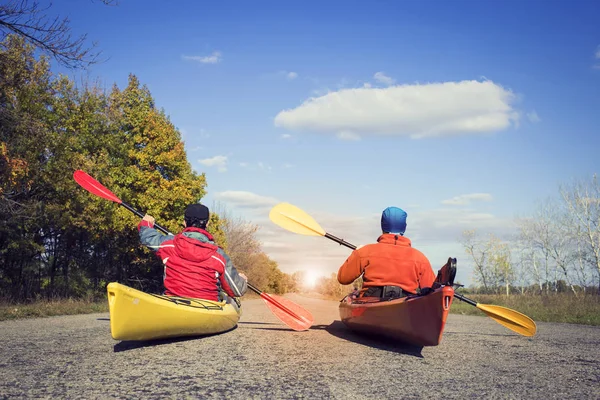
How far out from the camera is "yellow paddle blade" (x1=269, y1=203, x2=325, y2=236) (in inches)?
366

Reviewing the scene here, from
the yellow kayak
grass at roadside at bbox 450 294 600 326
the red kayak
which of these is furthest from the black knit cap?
grass at roadside at bbox 450 294 600 326

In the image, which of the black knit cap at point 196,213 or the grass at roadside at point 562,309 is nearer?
the black knit cap at point 196,213

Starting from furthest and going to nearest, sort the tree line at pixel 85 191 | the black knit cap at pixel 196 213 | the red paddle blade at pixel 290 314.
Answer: the tree line at pixel 85 191
the red paddle blade at pixel 290 314
the black knit cap at pixel 196 213

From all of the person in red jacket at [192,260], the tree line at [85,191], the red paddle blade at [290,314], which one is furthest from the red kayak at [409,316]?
the tree line at [85,191]

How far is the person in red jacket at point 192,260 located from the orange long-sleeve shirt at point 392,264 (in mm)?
1686

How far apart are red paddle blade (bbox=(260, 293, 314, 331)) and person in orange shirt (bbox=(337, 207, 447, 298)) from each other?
1693mm

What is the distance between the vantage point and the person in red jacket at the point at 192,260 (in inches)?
226

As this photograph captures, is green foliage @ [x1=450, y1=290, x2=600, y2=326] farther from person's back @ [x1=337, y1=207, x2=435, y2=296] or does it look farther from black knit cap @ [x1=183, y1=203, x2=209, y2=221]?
black knit cap @ [x1=183, y1=203, x2=209, y2=221]

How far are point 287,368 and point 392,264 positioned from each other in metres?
2.16

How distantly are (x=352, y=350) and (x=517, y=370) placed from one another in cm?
170

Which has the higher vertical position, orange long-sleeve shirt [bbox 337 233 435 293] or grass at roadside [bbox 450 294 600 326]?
orange long-sleeve shirt [bbox 337 233 435 293]

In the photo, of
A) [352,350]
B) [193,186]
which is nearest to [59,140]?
[193,186]

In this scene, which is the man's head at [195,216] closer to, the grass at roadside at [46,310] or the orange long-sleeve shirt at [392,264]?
the orange long-sleeve shirt at [392,264]

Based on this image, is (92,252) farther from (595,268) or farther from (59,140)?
(595,268)
